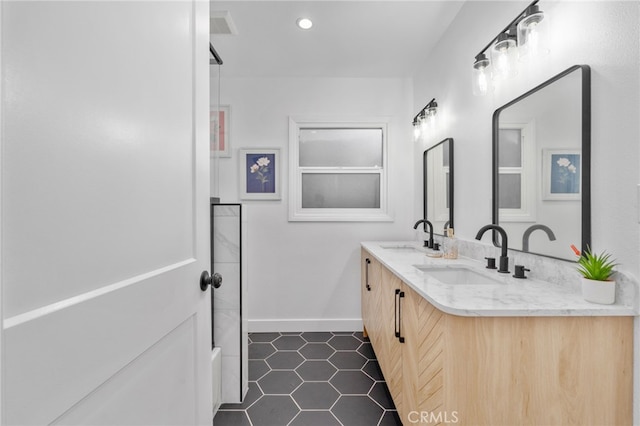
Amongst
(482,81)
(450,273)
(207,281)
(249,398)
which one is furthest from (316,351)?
(482,81)

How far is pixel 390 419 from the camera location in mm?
1720

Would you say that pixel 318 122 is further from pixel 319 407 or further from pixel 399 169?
pixel 319 407

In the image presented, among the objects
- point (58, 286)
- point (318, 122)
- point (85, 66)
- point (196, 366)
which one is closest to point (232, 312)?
point (196, 366)

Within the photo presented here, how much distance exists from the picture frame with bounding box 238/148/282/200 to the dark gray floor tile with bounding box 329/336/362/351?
4.80ft

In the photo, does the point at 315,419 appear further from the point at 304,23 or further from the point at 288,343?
the point at 304,23

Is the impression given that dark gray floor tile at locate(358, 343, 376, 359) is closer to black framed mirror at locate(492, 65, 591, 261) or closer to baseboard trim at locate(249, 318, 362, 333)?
baseboard trim at locate(249, 318, 362, 333)

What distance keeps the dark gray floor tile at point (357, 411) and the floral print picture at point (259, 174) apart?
6.10 feet

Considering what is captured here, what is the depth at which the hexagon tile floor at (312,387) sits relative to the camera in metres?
1.74

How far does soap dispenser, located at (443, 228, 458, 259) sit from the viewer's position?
1984 mm

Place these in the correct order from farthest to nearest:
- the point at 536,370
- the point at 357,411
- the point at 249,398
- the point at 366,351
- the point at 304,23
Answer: the point at 366,351, the point at 304,23, the point at 249,398, the point at 357,411, the point at 536,370

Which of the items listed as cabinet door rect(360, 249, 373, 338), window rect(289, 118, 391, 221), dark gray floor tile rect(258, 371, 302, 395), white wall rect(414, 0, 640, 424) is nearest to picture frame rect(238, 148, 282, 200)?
window rect(289, 118, 391, 221)

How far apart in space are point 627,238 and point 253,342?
264cm

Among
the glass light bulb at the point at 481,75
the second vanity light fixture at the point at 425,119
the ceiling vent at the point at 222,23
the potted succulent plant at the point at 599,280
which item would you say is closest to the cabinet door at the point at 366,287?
the second vanity light fixture at the point at 425,119

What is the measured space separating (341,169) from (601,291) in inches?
92.1
